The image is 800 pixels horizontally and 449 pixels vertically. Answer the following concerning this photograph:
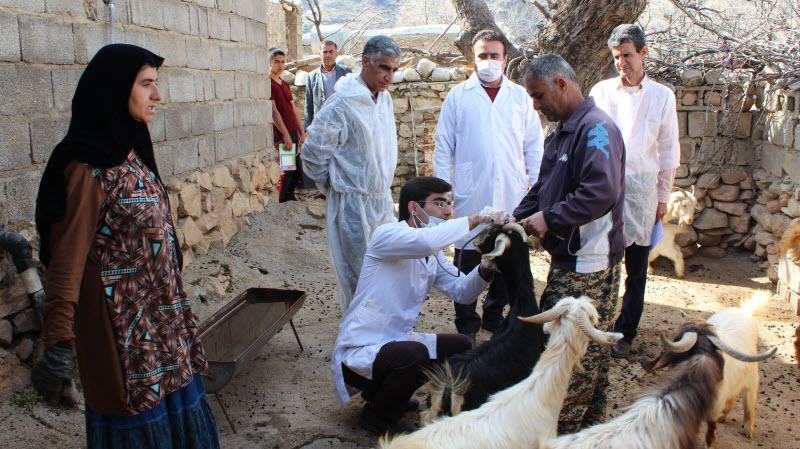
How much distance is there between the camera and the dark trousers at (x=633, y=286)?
4723mm

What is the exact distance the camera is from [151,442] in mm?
2514

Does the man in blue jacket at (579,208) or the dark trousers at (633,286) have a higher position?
the man in blue jacket at (579,208)

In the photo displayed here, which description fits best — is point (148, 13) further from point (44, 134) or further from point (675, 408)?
point (675, 408)

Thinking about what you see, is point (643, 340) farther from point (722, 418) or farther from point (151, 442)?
point (151, 442)

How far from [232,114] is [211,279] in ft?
6.67

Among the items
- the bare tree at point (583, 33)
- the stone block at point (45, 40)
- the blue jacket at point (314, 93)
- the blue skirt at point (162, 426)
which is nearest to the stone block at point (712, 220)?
the bare tree at point (583, 33)

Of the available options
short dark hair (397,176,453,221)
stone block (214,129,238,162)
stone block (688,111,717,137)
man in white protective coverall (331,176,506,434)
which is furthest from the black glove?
stone block (688,111,717,137)

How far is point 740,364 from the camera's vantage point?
11.6 ft

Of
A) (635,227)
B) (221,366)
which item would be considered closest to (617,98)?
(635,227)

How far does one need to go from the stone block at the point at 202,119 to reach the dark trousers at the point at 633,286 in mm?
3947

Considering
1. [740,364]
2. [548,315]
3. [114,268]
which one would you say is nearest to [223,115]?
[114,268]

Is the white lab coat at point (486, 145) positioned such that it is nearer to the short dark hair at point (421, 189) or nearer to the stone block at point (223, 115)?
the short dark hair at point (421, 189)

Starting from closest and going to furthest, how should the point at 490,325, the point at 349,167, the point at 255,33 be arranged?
1. the point at 349,167
2. the point at 490,325
3. the point at 255,33

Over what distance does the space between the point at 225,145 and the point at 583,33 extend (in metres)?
4.47
